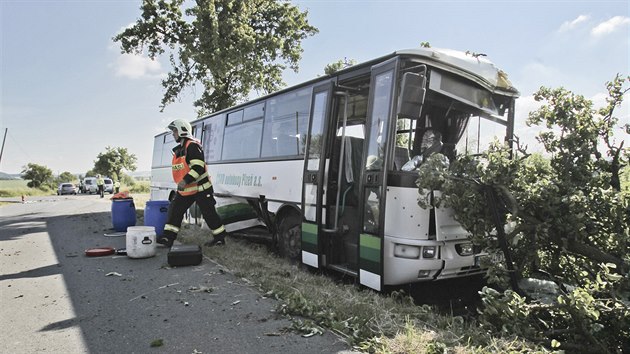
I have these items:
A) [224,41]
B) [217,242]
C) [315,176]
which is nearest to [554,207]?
[315,176]

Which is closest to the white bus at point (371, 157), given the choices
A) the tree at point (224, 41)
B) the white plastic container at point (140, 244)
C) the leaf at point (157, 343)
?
the white plastic container at point (140, 244)

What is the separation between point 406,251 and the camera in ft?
15.4

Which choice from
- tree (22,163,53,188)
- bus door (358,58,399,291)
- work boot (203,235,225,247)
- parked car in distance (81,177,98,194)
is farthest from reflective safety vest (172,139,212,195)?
tree (22,163,53,188)

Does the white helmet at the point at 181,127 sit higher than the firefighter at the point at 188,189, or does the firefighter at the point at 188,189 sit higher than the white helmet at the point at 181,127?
the white helmet at the point at 181,127

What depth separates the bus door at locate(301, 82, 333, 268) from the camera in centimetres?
582

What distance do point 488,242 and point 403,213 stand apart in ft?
2.98

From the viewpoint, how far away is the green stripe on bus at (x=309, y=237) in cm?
587

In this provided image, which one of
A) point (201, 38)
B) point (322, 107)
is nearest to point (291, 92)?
point (322, 107)

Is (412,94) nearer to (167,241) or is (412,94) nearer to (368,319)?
(368,319)

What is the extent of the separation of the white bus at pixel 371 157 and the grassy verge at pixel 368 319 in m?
0.49

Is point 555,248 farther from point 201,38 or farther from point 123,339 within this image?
point 201,38

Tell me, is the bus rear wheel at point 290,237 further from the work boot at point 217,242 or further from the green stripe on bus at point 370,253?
the green stripe on bus at point 370,253

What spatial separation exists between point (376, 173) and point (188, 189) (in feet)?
13.3

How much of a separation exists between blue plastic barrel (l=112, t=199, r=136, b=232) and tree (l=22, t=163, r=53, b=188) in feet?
184
